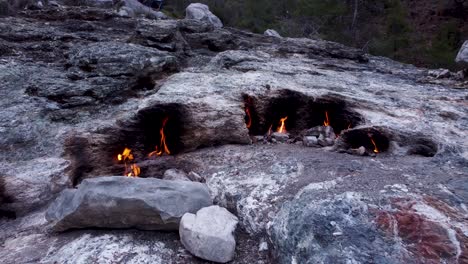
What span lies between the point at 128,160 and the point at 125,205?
173 cm

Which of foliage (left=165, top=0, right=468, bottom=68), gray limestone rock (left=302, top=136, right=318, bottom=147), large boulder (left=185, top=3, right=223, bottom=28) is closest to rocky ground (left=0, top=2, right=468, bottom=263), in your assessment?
gray limestone rock (left=302, top=136, right=318, bottom=147)

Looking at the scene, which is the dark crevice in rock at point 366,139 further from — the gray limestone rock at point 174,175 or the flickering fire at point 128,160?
the flickering fire at point 128,160

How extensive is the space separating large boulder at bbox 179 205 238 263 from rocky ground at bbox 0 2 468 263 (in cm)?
16

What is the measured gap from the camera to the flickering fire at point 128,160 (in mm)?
4457

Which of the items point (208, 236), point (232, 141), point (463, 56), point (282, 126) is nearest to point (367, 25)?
point (463, 56)

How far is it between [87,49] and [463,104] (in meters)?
5.66

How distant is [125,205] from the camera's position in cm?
305

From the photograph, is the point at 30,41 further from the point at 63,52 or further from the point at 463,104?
the point at 463,104

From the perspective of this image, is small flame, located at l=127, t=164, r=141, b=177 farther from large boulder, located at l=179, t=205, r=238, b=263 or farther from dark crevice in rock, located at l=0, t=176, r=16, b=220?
large boulder, located at l=179, t=205, r=238, b=263

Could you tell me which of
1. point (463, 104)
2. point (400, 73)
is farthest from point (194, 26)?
point (463, 104)

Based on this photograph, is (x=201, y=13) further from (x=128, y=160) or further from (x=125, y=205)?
(x=125, y=205)

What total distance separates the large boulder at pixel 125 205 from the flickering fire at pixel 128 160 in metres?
1.18

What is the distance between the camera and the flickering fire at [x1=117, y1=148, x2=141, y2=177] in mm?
4457

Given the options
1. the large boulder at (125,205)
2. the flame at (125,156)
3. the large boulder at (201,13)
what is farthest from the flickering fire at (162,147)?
the large boulder at (201,13)
